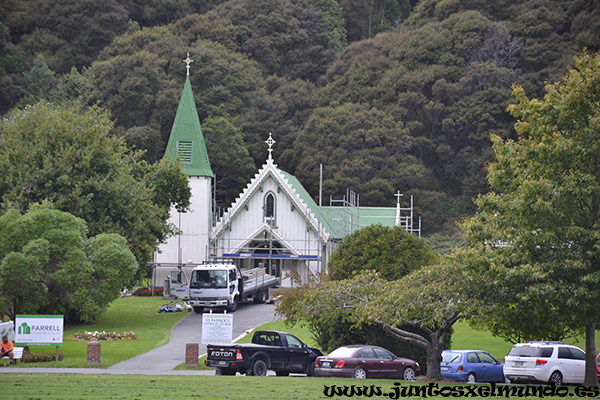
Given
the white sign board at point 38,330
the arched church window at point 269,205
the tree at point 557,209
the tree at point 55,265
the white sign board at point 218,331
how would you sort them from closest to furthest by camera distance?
the tree at point 557,209, the white sign board at point 218,331, the white sign board at point 38,330, the tree at point 55,265, the arched church window at point 269,205

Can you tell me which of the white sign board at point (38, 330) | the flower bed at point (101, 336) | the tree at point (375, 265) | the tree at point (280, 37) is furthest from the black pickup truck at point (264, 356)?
the tree at point (280, 37)

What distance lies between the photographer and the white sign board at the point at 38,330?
2603cm

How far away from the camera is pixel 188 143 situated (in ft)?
184

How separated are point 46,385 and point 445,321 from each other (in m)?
11.1

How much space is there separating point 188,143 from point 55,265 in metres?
24.6

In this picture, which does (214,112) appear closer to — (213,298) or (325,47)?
(325,47)

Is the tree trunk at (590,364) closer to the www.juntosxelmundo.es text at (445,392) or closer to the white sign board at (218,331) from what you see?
the www.juntosxelmundo.es text at (445,392)

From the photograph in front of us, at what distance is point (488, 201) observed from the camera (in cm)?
2158

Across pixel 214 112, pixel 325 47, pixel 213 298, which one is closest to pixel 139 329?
pixel 213 298

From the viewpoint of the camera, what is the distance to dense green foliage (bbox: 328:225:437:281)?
27266 mm

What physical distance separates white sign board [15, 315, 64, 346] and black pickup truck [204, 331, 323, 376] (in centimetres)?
550

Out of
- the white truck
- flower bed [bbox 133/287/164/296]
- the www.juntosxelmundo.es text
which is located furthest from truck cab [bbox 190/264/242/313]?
the www.juntosxelmundo.es text

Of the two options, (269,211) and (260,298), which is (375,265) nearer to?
(260,298)

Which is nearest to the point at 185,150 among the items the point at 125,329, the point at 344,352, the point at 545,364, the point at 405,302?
the point at 125,329
